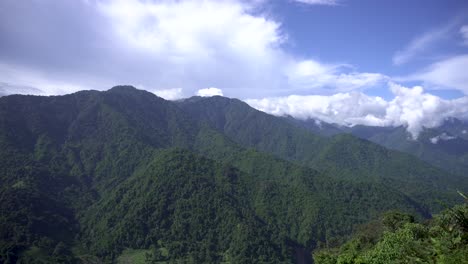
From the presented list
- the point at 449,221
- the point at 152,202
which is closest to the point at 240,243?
the point at 152,202

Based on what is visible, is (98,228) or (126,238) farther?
(98,228)

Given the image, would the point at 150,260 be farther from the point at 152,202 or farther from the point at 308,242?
the point at 308,242

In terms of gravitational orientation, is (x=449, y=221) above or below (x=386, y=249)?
above

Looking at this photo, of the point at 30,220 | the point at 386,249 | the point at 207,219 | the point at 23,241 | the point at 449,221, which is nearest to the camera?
the point at 449,221

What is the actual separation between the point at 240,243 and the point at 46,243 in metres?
85.0

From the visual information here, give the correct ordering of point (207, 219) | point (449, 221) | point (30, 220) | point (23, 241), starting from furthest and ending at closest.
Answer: point (207, 219) < point (30, 220) < point (23, 241) < point (449, 221)

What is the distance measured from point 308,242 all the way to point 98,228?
348ft

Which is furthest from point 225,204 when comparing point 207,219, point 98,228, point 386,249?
point 386,249

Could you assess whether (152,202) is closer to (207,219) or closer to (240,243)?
(207,219)

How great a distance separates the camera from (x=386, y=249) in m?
50.9

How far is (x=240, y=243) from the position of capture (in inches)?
6619

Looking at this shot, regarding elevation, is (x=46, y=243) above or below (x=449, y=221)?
below

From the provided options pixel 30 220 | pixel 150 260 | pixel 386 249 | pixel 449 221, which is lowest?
pixel 150 260

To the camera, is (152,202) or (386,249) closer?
(386,249)
